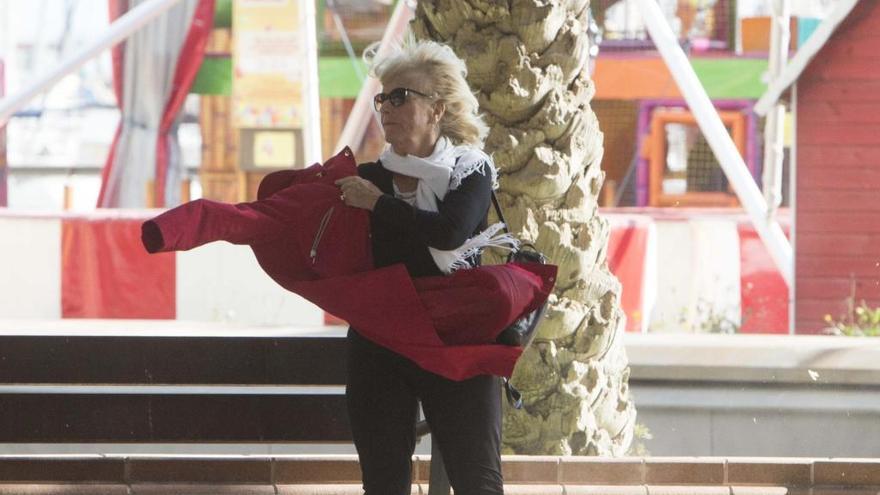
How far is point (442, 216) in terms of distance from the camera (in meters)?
3.18

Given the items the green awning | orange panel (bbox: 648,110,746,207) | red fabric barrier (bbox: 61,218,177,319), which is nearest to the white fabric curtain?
red fabric barrier (bbox: 61,218,177,319)

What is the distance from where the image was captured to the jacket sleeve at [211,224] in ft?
9.81

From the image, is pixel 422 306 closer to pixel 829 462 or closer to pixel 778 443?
pixel 829 462

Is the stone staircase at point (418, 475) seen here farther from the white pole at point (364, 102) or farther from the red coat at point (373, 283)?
the white pole at point (364, 102)

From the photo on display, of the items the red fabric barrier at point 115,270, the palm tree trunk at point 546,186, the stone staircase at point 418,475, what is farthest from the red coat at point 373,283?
the red fabric barrier at point 115,270

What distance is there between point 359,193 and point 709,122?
23.6 ft

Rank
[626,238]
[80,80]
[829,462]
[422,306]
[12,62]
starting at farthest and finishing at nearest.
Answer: [80,80], [12,62], [626,238], [829,462], [422,306]

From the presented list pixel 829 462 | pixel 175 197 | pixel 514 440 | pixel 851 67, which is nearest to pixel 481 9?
pixel 514 440

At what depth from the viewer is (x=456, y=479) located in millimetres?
3266

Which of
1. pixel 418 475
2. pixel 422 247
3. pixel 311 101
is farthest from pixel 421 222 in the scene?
pixel 311 101

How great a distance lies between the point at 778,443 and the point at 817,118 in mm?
5861

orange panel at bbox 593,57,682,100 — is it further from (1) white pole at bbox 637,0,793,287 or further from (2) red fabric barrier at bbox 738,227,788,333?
(1) white pole at bbox 637,0,793,287

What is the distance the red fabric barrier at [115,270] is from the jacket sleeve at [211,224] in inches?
344

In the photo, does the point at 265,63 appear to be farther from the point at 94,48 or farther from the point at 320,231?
the point at 320,231
